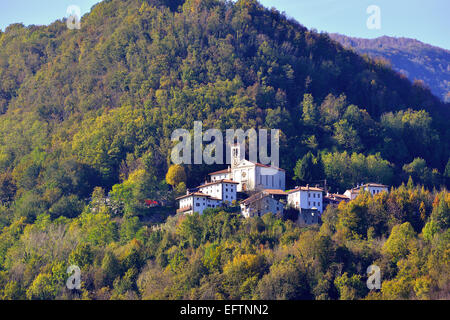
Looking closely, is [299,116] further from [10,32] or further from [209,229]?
[10,32]

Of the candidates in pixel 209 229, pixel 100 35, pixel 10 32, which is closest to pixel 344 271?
pixel 209 229

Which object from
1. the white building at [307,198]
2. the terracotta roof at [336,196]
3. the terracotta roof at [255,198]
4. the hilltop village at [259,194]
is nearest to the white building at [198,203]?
the hilltop village at [259,194]

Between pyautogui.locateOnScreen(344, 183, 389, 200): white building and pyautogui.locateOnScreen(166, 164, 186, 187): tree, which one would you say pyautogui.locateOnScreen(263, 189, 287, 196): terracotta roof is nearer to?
pyautogui.locateOnScreen(344, 183, 389, 200): white building

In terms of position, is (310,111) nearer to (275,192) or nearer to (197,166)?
(197,166)

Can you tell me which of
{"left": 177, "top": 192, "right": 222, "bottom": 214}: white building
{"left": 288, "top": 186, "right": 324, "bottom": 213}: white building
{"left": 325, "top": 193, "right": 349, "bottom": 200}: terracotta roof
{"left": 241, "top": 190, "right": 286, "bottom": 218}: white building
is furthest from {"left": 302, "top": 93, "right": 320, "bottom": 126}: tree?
{"left": 177, "top": 192, "right": 222, "bottom": 214}: white building

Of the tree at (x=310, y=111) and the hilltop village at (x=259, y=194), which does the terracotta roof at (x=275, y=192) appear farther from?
the tree at (x=310, y=111)

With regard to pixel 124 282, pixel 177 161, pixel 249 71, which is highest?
pixel 249 71

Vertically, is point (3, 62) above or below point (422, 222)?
above
